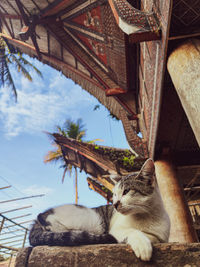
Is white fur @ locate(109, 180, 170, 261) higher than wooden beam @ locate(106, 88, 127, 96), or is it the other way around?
wooden beam @ locate(106, 88, 127, 96)

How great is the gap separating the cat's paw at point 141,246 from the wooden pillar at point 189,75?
95 centimetres

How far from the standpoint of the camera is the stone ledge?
1.08 meters

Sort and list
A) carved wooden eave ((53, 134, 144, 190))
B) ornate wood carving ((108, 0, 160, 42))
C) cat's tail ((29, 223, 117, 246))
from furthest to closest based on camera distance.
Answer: carved wooden eave ((53, 134, 144, 190)), ornate wood carving ((108, 0, 160, 42)), cat's tail ((29, 223, 117, 246))

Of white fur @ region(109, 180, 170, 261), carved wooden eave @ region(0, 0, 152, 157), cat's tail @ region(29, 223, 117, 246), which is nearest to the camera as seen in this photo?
cat's tail @ region(29, 223, 117, 246)

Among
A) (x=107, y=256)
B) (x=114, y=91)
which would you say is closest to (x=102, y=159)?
(x=114, y=91)

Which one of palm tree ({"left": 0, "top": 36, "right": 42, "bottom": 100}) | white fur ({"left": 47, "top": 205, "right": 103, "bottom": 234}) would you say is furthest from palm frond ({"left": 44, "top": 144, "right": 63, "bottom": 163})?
white fur ({"left": 47, "top": 205, "right": 103, "bottom": 234})

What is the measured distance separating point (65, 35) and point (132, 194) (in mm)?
4625

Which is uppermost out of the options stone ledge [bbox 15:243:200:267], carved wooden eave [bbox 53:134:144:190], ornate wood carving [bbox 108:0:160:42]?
carved wooden eave [bbox 53:134:144:190]

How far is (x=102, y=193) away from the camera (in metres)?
7.16

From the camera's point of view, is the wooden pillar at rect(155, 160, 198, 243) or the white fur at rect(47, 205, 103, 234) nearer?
the white fur at rect(47, 205, 103, 234)

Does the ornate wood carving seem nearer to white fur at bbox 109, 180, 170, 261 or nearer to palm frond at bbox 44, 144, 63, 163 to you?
white fur at bbox 109, 180, 170, 261

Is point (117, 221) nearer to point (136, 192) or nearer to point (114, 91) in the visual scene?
point (136, 192)

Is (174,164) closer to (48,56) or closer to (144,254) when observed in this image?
(144,254)

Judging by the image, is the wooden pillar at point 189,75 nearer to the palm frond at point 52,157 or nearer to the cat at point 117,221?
the cat at point 117,221
